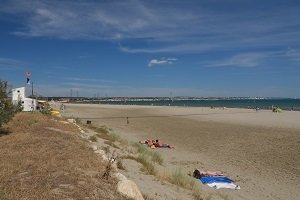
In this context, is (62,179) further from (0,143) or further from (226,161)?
(226,161)

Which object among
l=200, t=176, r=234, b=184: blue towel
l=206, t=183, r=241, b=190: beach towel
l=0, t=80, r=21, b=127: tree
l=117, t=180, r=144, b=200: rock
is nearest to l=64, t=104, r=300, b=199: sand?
l=206, t=183, r=241, b=190: beach towel

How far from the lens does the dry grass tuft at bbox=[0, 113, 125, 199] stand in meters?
7.10

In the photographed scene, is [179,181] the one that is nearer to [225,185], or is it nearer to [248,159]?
[225,185]

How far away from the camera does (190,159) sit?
57.7ft

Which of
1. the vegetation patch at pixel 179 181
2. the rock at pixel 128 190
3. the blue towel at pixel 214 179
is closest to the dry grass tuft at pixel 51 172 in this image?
the rock at pixel 128 190

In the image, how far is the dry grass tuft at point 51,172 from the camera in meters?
7.10

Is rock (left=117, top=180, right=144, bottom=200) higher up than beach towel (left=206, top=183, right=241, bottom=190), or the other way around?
rock (left=117, top=180, right=144, bottom=200)

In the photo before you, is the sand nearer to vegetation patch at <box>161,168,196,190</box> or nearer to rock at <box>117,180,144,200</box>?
vegetation patch at <box>161,168,196,190</box>

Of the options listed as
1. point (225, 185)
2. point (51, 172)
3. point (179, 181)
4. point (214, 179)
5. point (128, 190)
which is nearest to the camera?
point (128, 190)

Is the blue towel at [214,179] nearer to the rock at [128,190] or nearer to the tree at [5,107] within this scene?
the rock at [128,190]

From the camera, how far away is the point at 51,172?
8.70 meters

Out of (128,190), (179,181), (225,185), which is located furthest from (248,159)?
(128,190)

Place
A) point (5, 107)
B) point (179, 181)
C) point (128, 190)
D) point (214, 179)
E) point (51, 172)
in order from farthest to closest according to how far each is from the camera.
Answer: point (5, 107), point (214, 179), point (179, 181), point (51, 172), point (128, 190)

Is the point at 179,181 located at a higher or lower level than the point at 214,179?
higher
